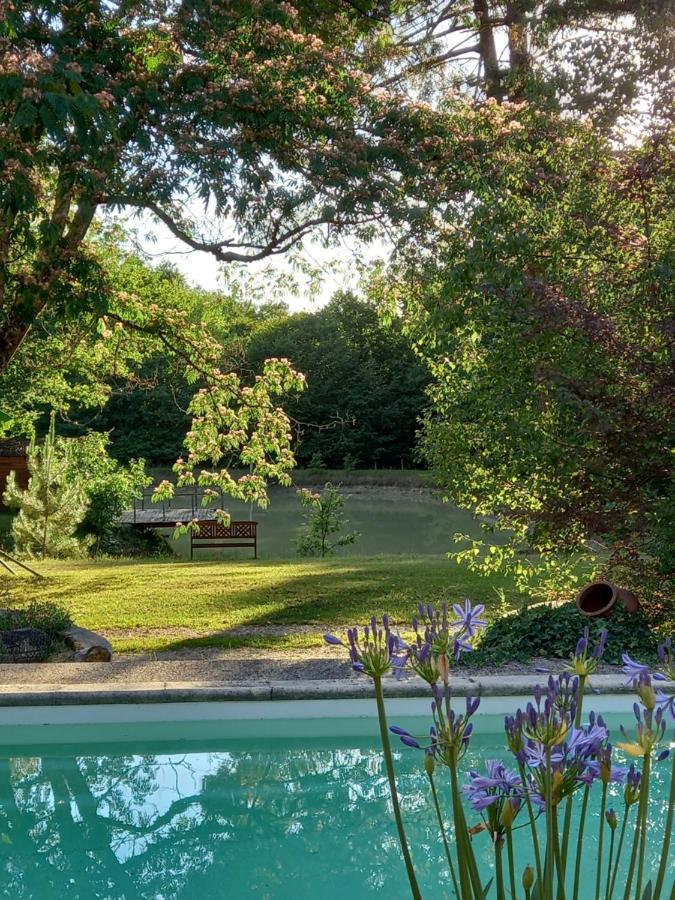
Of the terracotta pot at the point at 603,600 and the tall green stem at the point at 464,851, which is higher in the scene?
the tall green stem at the point at 464,851

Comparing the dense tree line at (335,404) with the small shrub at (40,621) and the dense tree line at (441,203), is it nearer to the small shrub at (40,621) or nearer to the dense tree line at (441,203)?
the dense tree line at (441,203)

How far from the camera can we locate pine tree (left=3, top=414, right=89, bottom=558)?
586 inches

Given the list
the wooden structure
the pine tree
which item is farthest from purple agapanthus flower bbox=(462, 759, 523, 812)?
the wooden structure

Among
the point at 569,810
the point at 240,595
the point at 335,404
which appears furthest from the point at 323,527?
the point at 335,404

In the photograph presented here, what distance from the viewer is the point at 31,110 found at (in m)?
5.01

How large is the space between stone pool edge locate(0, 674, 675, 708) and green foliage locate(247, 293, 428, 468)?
3206 centimetres

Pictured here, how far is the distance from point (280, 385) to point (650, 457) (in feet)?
13.1

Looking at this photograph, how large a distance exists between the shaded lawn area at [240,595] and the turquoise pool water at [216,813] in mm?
3105

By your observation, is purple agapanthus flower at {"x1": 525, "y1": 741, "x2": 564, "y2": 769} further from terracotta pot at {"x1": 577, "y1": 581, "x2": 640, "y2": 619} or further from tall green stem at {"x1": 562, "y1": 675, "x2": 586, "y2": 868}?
terracotta pot at {"x1": 577, "y1": 581, "x2": 640, "y2": 619}

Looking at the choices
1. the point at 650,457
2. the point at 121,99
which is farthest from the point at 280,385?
the point at 650,457

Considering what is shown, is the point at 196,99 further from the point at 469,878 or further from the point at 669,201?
the point at 469,878

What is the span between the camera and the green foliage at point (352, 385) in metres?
38.4

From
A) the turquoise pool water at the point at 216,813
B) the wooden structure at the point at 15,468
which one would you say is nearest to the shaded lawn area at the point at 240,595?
the turquoise pool water at the point at 216,813

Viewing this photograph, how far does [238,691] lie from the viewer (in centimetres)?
495
